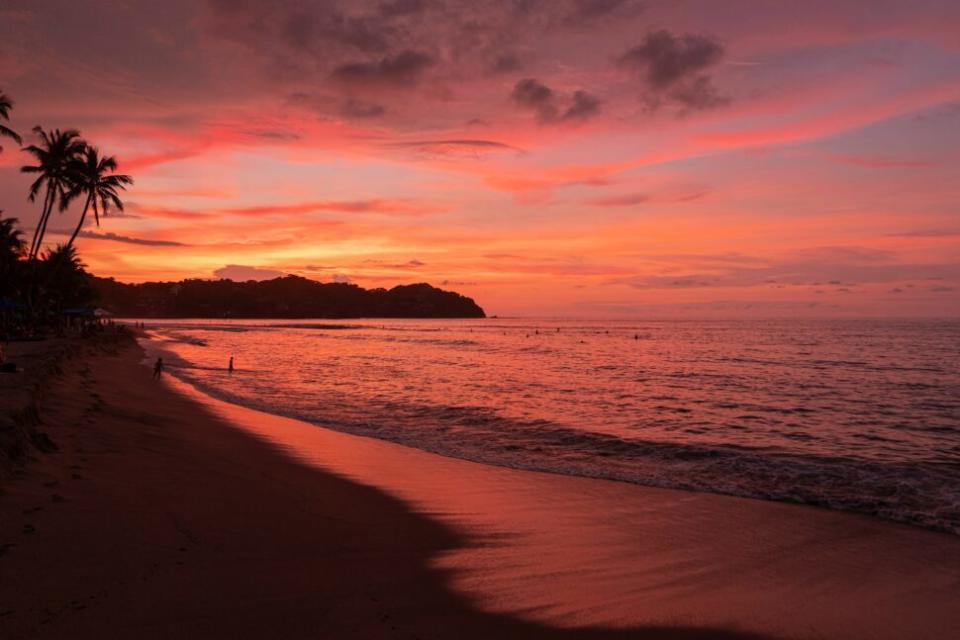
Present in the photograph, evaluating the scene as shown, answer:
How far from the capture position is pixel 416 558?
24.8 ft

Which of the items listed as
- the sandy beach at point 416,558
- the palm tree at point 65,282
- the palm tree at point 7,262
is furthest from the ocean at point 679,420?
the palm tree at point 65,282

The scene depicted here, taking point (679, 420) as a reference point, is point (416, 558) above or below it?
above

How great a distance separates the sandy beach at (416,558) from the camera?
5.51 m

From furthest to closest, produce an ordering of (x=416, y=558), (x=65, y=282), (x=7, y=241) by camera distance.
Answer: (x=65, y=282) → (x=7, y=241) → (x=416, y=558)

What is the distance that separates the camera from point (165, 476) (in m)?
10.1

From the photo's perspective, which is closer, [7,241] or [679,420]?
[679,420]

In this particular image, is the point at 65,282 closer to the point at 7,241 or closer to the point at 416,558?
the point at 7,241

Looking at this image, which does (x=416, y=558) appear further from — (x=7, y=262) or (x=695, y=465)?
(x=7, y=262)

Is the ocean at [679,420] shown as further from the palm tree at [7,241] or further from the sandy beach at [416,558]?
the palm tree at [7,241]

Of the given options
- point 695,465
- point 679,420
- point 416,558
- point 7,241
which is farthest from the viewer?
point 7,241

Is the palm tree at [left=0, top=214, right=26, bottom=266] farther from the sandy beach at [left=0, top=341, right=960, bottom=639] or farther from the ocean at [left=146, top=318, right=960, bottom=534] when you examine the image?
the sandy beach at [left=0, top=341, right=960, bottom=639]

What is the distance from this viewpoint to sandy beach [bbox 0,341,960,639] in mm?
5508

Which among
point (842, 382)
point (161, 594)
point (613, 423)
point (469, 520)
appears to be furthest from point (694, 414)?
point (161, 594)

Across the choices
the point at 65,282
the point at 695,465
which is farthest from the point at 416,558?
the point at 65,282
